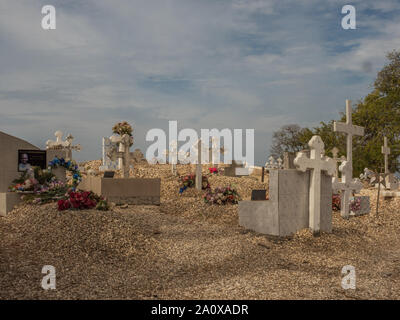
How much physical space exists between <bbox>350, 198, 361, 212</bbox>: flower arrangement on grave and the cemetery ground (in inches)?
46.0

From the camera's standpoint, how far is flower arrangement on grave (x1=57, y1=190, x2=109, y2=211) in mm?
8779

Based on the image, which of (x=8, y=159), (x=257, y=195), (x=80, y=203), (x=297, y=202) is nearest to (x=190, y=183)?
(x=257, y=195)

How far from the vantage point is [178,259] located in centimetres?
669

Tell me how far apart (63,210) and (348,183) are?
25.7ft

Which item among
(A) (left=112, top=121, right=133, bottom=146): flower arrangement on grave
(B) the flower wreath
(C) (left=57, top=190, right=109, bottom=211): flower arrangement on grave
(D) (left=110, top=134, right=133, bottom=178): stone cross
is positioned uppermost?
(A) (left=112, top=121, right=133, bottom=146): flower arrangement on grave

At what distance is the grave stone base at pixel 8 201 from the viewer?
1043 centimetres

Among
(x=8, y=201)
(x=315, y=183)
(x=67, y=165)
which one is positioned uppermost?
(x=67, y=165)

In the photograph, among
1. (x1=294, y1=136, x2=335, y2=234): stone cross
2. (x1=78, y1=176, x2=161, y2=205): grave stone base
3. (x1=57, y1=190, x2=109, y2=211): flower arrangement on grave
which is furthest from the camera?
(x1=78, y1=176, x2=161, y2=205): grave stone base

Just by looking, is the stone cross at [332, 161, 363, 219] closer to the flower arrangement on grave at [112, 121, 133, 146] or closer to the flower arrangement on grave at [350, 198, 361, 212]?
the flower arrangement on grave at [350, 198, 361, 212]

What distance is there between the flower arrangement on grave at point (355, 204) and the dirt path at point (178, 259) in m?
1.74

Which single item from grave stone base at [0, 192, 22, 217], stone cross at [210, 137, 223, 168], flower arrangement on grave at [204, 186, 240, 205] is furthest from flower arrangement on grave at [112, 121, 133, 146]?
stone cross at [210, 137, 223, 168]

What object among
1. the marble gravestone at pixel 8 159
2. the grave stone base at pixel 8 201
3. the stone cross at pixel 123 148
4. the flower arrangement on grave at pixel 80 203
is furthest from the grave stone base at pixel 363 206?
the marble gravestone at pixel 8 159

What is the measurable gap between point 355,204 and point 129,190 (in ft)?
23.3

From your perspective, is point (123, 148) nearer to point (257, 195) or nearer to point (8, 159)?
point (8, 159)
